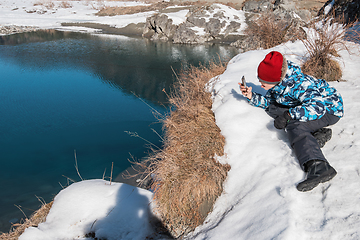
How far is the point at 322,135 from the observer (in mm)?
2260

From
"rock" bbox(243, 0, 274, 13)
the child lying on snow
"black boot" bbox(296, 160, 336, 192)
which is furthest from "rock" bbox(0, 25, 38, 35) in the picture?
"black boot" bbox(296, 160, 336, 192)

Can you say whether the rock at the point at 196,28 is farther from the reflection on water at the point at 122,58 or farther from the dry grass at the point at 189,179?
the dry grass at the point at 189,179

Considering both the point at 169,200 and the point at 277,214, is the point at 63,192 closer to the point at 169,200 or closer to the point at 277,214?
the point at 169,200

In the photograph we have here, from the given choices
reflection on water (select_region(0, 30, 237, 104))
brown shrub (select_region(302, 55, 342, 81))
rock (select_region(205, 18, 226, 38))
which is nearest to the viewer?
brown shrub (select_region(302, 55, 342, 81))

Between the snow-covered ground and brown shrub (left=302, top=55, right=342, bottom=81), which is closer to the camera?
brown shrub (left=302, top=55, right=342, bottom=81)

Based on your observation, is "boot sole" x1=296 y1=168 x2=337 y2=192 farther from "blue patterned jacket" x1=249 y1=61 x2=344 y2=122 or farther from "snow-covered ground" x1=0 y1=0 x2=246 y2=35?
"snow-covered ground" x1=0 y1=0 x2=246 y2=35

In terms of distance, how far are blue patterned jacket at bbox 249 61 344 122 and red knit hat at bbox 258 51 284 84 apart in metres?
0.19

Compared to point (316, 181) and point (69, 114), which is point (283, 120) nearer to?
point (316, 181)

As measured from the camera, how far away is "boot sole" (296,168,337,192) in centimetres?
184

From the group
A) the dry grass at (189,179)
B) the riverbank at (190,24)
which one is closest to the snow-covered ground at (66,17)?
the riverbank at (190,24)

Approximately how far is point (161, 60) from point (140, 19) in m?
14.1

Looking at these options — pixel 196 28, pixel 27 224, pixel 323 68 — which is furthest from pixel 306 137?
pixel 196 28

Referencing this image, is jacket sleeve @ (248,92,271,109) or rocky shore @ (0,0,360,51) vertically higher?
rocky shore @ (0,0,360,51)

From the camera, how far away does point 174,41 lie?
1848 cm
